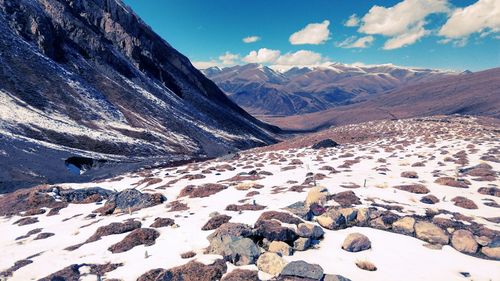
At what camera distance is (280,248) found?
1245cm

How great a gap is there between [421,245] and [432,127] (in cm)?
5117

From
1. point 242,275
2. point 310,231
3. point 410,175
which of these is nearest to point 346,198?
point 310,231

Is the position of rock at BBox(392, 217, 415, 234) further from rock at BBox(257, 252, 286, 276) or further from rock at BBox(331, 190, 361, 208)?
rock at BBox(257, 252, 286, 276)

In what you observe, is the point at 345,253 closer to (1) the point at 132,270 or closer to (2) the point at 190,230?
(2) the point at 190,230

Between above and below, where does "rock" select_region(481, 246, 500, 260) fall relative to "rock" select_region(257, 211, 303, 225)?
below

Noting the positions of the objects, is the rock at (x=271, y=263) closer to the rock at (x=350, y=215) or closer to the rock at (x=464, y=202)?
the rock at (x=350, y=215)

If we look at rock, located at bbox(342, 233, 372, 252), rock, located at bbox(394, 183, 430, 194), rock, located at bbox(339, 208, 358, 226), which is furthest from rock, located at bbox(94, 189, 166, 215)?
rock, located at bbox(394, 183, 430, 194)

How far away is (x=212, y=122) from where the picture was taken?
4225 inches

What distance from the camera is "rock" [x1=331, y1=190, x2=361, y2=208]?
1755 cm

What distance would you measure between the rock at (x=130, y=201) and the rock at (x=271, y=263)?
1183cm

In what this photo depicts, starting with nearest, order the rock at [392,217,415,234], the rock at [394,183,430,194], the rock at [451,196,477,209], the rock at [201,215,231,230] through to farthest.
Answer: the rock at [392,217,415,234] → the rock at [201,215,231,230] → the rock at [451,196,477,209] → the rock at [394,183,430,194]

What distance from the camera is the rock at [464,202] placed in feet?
57.6

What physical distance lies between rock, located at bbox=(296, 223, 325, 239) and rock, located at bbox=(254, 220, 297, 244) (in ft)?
1.13

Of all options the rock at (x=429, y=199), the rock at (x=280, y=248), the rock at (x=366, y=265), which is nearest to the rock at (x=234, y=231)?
the rock at (x=280, y=248)
